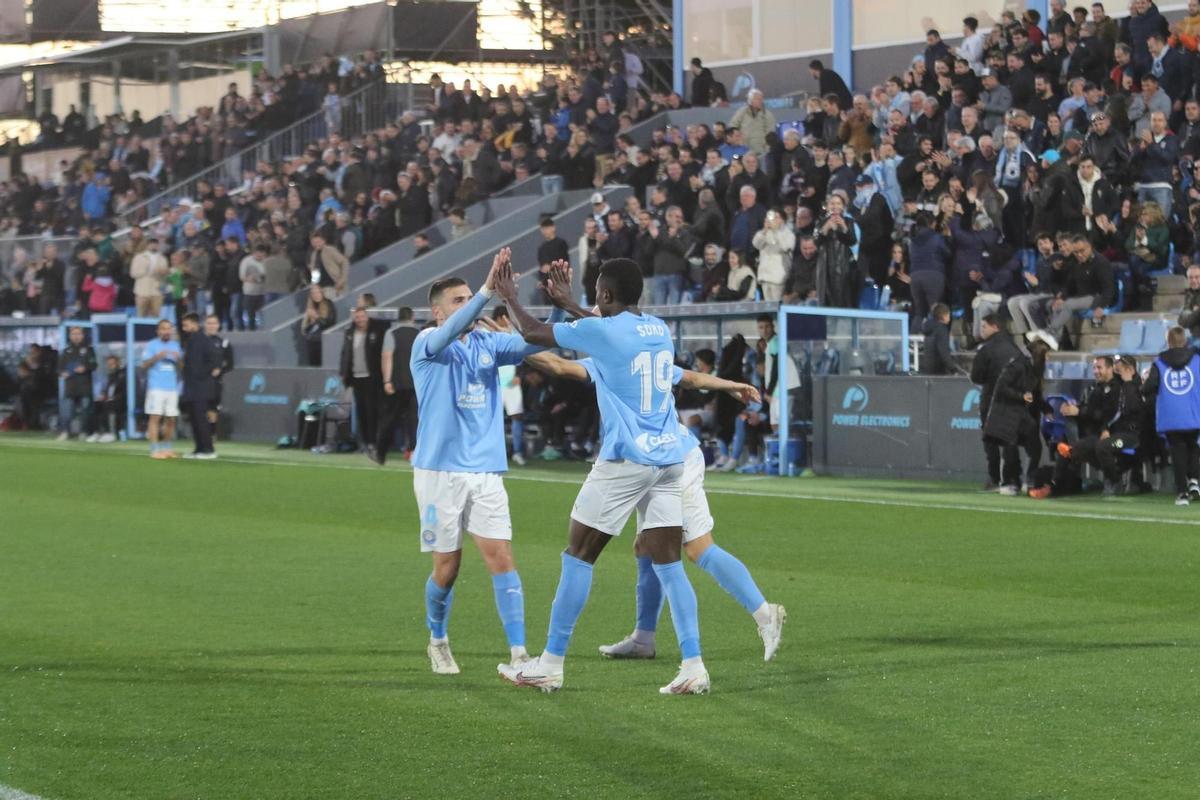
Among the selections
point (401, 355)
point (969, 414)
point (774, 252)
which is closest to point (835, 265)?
point (774, 252)

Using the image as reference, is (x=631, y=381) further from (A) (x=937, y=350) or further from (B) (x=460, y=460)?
(A) (x=937, y=350)

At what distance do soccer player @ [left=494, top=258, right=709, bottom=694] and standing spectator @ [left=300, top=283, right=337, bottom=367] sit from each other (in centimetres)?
2361

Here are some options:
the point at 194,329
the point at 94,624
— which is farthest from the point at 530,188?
the point at 94,624

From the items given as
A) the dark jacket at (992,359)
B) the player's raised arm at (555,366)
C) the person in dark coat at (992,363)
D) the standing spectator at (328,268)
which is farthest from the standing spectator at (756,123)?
the player's raised arm at (555,366)

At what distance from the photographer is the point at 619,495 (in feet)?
28.6

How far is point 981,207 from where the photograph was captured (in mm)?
24578

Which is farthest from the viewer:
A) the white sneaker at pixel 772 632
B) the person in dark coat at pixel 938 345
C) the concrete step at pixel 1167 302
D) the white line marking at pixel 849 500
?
the concrete step at pixel 1167 302

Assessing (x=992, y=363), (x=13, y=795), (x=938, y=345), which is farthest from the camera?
(x=938, y=345)

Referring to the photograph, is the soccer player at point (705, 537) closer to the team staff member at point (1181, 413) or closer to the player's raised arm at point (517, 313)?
the player's raised arm at point (517, 313)

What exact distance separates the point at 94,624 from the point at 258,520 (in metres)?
6.66

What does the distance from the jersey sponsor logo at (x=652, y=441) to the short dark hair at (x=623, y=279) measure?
611 mm

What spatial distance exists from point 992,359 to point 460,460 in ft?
38.7

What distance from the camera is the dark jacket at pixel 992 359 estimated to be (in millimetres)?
19969

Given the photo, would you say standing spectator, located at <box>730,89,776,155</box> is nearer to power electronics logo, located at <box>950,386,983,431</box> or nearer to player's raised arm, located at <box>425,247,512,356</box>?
power electronics logo, located at <box>950,386,983,431</box>
